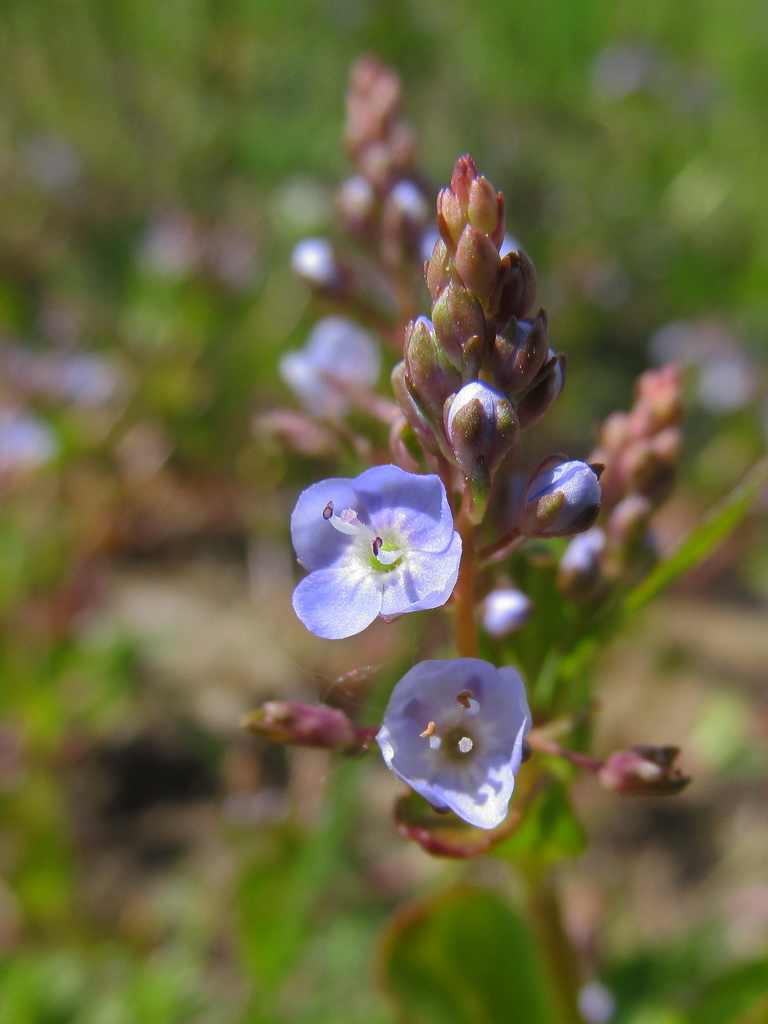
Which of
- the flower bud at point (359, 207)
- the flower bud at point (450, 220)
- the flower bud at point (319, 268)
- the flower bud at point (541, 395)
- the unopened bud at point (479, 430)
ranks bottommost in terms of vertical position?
the unopened bud at point (479, 430)

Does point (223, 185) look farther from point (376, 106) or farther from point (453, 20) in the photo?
point (376, 106)

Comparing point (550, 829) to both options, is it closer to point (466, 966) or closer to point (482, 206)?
point (466, 966)

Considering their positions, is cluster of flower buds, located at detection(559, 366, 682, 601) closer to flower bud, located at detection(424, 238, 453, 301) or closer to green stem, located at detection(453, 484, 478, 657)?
green stem, located at detection(453, 484, 478, 657)

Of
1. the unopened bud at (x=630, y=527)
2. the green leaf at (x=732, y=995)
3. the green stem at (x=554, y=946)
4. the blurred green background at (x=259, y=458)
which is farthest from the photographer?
the blurred green background at (x=259, y=458)

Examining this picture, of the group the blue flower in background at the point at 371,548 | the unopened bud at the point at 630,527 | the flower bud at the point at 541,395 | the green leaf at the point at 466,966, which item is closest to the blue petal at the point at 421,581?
the blue flower in background at the point at 371,548

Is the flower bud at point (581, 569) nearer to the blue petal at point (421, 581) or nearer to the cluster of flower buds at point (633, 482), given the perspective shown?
the cluster of flower buds at point (633, 482)

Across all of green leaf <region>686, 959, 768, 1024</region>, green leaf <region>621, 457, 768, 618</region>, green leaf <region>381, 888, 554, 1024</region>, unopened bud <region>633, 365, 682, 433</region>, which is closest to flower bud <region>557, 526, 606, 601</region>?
green leaf <region>621, 457, 768, 618</region>
